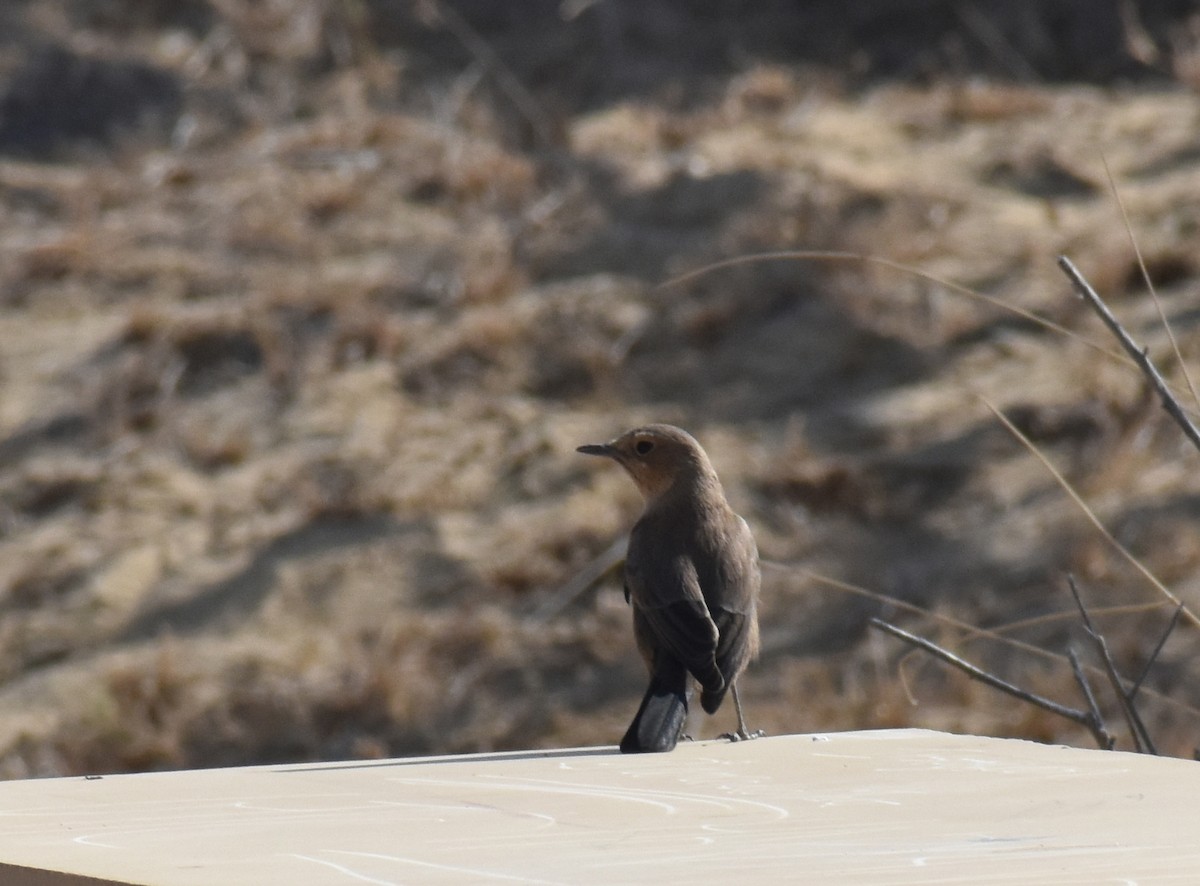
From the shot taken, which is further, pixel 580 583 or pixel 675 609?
pixel 580 583

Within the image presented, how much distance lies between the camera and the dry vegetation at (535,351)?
29.6ft

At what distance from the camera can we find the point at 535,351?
1160cm

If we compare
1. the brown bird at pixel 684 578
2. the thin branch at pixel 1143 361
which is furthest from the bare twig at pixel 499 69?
the thin branch at pixel 1143 361

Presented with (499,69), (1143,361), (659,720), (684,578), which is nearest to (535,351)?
(499,69)

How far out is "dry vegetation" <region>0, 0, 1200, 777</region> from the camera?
9031 mm

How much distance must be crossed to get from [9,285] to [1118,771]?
11356 millimetres

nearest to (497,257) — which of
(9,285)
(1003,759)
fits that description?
(9,285)

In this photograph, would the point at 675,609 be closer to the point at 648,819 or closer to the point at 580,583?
the point at 648,819

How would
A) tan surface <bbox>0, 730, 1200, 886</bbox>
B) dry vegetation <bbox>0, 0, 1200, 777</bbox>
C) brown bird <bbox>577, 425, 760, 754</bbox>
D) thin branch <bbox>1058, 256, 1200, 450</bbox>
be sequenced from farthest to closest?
dry vegetation <bbox>0, 0, 1200, 777</bbox>, brown bird <bbox>577, 425, 760, 754</bbox>, thin branch <bbox>1058, 256, 1200, 450</bbox>, tan surface <bbox>0, 730, 1200, 886</bbox>

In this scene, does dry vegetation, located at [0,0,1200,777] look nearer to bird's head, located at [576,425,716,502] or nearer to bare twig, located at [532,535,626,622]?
bare twig, located at [532,535,626,622]

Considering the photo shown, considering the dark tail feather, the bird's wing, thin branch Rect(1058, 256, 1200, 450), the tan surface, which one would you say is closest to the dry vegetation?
the bird's wing

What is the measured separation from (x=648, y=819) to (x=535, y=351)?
9205mm

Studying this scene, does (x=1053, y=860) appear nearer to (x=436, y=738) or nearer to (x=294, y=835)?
(x=294, y=835)

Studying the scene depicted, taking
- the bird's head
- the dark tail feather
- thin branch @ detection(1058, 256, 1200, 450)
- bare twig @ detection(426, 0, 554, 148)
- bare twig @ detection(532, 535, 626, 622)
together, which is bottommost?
bare twig @ detection(532, 535, 626, 622)
